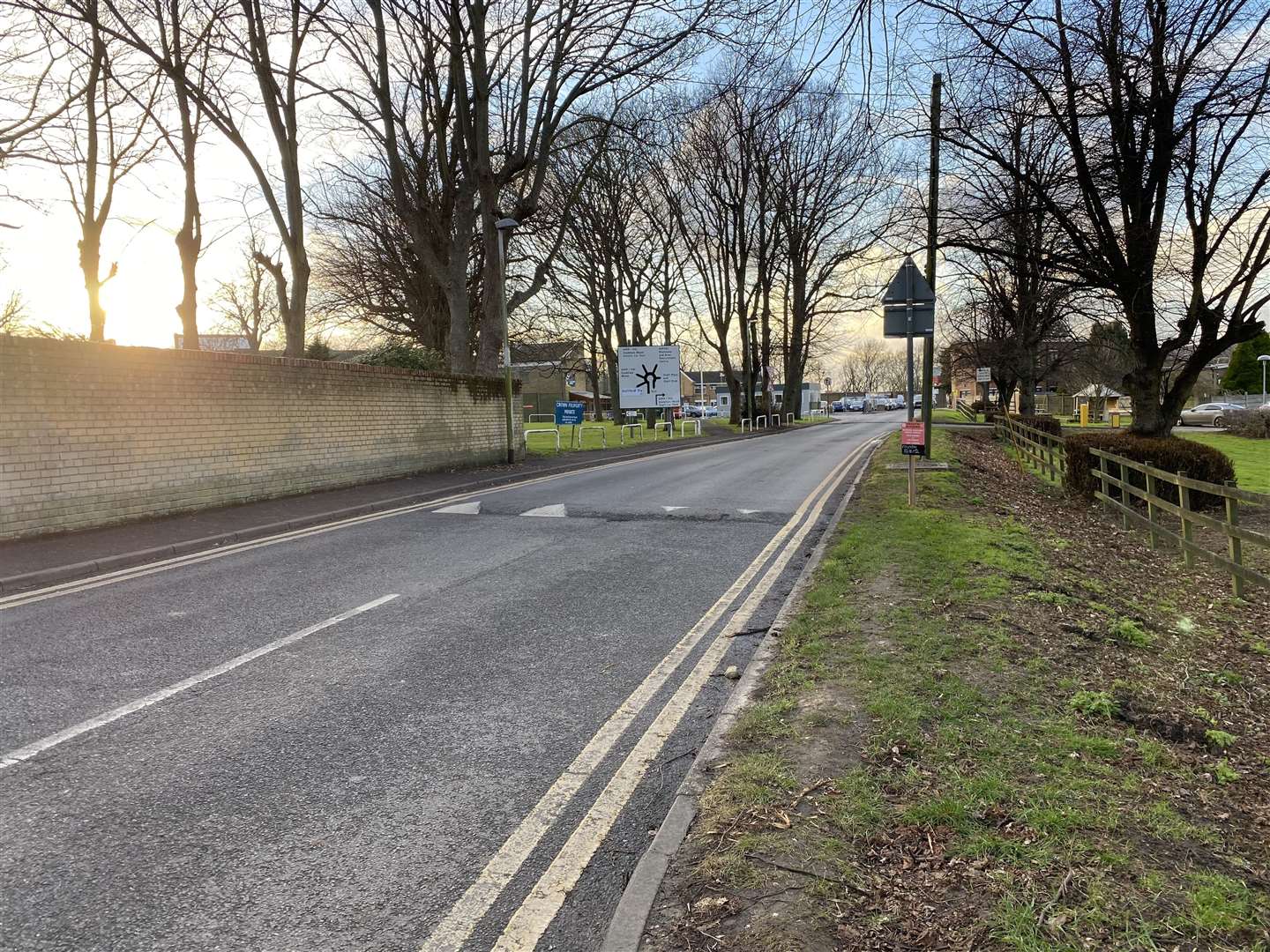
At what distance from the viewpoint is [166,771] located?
3.50m

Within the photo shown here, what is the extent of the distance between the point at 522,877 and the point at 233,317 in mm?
61638

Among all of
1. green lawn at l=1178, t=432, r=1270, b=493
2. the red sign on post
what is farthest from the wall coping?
green lawn at l=1178, t=432, r=1270, b=493

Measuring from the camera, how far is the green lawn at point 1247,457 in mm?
15866

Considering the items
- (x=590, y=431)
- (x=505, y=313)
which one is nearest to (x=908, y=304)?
(x=505, y=313)

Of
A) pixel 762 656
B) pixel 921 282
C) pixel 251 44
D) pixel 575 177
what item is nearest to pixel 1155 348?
pixel 921 282

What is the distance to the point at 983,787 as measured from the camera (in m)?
3.08

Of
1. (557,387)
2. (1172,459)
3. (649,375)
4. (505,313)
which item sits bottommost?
(1172,459)

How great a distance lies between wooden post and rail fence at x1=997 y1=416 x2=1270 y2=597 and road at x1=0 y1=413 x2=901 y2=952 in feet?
13.3

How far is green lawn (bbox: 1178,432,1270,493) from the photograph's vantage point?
1587 centimetres

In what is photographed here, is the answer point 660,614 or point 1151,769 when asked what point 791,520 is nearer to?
point 660,614

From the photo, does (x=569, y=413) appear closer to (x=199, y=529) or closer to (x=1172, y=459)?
(x=199, y=529)

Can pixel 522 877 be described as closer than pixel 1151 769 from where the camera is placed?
Yes

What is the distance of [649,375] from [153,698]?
27.4 m

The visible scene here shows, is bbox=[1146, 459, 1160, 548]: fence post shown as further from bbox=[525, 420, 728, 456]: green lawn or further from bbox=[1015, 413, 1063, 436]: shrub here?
bbox=[525, 420, 728, 456]: green lawn
